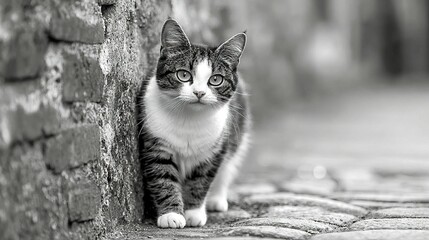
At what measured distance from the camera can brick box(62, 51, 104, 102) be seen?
238 cm

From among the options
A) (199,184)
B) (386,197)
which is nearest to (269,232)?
(199,184)

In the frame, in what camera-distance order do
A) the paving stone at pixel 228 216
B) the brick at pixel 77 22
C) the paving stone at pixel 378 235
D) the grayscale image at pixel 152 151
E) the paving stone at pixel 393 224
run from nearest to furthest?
1. the grayscale image at pixel 152 151
2. the brick at pixel 77 22
3. the paving stone at pixel 378 235
4. the paving stone at pixel 393 224
5. the paving stone at pixel 228 216

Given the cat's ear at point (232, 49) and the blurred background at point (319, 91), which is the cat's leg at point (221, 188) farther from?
the blurred background at point (319, 91)

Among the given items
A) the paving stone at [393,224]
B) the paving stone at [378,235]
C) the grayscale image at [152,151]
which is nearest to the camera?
the grayscale image at [152,151]

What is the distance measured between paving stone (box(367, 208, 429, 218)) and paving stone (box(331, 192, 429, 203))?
370 mm

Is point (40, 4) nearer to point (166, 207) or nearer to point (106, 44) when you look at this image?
point (106, 44)

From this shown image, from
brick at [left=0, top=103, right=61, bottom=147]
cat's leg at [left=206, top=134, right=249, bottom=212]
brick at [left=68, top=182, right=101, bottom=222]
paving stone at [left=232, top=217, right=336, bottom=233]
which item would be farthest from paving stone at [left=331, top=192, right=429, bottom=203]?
brick at [left=0, top=103, right=61, bottom=147]

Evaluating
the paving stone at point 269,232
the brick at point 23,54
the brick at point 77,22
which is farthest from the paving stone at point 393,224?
the brick at point 23,54

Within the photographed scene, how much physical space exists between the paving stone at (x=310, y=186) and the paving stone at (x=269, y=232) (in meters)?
1.33

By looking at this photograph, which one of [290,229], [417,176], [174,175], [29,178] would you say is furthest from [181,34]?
[417,176]

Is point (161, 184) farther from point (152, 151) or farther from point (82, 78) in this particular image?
point (82, 78)

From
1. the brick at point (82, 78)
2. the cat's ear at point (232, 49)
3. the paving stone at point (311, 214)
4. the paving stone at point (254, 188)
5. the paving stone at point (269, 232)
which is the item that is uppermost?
the cat's ear at point (232, 49)

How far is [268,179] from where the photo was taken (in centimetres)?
492

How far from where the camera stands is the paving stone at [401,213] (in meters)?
3.28
